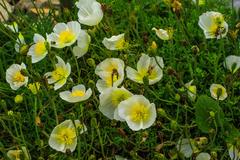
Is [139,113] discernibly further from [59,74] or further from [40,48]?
[40,48]

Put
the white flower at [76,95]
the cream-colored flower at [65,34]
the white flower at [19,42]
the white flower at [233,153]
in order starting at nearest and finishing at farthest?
1. the white flower at [233,153]
2. the white flower at [76,95]
3. the cream-colored flower at [65,34]
4. the white flower at [19,42]

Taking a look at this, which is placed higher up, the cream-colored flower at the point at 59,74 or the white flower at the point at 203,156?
the cream-colored flower at the point at 59,74

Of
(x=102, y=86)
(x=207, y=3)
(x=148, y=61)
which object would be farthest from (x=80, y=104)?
(x=207, y=3)

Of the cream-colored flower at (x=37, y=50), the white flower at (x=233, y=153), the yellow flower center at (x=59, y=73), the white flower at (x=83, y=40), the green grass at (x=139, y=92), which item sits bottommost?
the green grass at (x=139, y=92)

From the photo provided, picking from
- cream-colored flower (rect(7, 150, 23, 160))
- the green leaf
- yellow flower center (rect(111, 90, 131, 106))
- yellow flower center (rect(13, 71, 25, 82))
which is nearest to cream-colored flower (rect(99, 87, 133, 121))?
yellow flower center (rect(111, 90, 131, 106))

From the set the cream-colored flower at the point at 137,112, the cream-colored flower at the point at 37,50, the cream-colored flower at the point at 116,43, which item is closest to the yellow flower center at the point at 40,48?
the cream-colored flower at the point at 37,50

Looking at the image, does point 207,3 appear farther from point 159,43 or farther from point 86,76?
point 86,76

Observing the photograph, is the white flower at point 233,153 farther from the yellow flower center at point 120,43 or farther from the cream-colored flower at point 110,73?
the yellow flower center at point 120,43

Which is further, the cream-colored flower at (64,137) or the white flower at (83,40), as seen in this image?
the white flower at (83,40)

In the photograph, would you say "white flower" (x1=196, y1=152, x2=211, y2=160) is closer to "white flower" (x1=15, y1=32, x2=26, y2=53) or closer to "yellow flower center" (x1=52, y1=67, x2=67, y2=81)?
"yellow flower center" (x1=52, y1=67, x2=67, y2=81)
